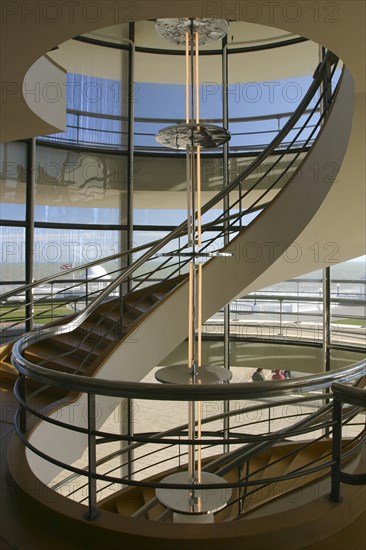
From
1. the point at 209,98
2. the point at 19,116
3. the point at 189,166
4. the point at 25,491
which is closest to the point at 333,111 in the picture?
the point at 189,166

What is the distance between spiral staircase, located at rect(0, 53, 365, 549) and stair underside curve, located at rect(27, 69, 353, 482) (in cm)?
1

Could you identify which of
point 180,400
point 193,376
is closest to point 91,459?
point 180,400

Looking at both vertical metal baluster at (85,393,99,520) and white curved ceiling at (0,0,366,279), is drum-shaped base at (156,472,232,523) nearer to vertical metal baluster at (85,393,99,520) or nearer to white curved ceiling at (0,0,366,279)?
vertical metal baluster at (85,393,99,520)

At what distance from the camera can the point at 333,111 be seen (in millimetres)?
3805

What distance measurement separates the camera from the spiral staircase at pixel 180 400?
190 cm

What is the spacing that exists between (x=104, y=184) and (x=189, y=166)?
16.8 ft

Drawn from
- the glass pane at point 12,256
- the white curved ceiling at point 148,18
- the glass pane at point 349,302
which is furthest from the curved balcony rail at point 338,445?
the glass pane at point 12,256

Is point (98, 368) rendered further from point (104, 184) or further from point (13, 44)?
point (104, 184)

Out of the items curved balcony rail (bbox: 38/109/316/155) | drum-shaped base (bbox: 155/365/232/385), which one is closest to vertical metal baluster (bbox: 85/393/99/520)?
drum-shaped base (bbox: 155/365/232/385)

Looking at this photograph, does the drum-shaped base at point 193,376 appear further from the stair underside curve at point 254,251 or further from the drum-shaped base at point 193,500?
the stair underside curve at point 254,251

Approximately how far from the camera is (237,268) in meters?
4.88

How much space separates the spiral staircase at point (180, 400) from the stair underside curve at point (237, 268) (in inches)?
0.4

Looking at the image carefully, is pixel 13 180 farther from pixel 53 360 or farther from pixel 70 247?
pixel 53 360

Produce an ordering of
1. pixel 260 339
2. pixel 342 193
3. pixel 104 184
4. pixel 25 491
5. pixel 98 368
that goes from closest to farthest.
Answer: pixel 25 491, pixel 342 193, pixel 98 368, pixel 104 184, pixel 260 339
